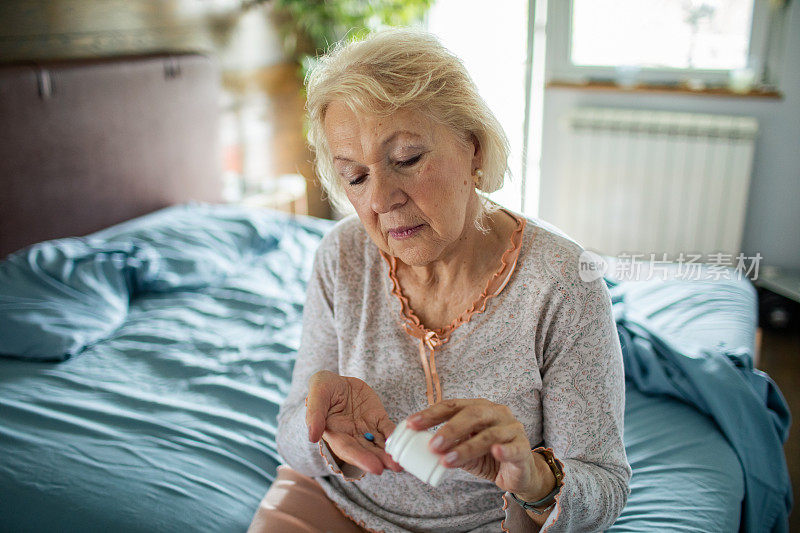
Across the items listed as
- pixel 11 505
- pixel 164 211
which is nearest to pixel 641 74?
pixel 164 211

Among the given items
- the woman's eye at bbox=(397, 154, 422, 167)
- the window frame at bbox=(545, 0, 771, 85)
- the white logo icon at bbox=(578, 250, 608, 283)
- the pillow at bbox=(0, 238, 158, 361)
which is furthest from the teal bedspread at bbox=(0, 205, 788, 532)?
the window frame at bbox=(545, 0, 771, 85)

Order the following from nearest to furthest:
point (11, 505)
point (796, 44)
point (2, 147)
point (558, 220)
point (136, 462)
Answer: point (11, 505)
point (136, 462)
point (2, 147)
point (796, 44)
point (558, 220)

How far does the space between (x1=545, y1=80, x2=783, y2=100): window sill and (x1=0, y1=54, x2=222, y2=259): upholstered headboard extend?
1.77 m

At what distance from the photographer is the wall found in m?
2.92

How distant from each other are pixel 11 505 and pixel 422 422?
926mm

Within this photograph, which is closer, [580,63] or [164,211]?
[164,211]

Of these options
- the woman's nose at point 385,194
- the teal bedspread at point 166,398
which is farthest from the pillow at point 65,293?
the woman's nose at point 385,194

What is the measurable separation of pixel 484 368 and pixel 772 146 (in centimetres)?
268

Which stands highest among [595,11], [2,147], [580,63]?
[595,11]

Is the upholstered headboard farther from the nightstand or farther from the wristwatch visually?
the wristwatch

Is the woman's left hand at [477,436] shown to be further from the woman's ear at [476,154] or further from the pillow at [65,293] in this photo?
the pillow at [65,293]

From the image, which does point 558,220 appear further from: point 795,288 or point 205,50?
point 205,50

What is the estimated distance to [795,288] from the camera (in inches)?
114

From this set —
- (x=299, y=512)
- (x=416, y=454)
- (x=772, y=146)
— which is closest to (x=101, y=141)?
(x=299, y=512)
